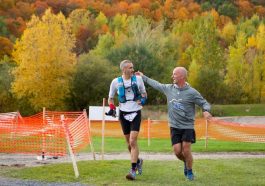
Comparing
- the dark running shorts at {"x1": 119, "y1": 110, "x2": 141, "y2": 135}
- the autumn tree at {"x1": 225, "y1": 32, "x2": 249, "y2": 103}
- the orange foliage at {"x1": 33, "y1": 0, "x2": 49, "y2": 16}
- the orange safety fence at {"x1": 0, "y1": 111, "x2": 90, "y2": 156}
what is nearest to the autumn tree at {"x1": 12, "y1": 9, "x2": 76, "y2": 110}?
the autumn tree at {"x1": 225, "y1": 32, "x2": 249, "y2": 103}

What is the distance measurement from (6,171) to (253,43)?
83878 mm

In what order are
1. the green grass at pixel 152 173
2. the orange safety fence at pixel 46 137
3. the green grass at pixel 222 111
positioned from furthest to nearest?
the green grass at pixel 222 111 < the orange safety fence at pixel 46 137 < the green grass at pixel 152 173

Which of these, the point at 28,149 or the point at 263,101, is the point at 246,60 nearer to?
the point at 263,101

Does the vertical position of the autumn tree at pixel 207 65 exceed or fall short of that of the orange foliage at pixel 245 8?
it falls short

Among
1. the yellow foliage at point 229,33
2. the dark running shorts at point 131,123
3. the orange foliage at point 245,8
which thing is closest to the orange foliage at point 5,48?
the yellow foliage at point 229,33

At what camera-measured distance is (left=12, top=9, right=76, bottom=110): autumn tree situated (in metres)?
55.9

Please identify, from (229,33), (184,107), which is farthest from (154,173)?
(229,33)

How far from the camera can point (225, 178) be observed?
1095 cm

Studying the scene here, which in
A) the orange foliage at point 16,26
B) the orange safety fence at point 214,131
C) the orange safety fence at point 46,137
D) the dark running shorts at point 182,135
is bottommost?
the orange safety fence at point 214,131

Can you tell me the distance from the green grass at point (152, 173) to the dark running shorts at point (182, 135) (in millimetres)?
738

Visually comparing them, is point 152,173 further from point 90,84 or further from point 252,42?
point 252,42

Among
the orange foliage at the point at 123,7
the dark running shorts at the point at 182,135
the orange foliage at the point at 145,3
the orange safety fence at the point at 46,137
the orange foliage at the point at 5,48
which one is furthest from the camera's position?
the orange foliage at the point at 123,7

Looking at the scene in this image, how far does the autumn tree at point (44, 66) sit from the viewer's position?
55.9 metres

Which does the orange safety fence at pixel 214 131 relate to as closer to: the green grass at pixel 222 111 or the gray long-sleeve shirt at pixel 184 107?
the gray long-sleeve shirt at pixel 184 107
